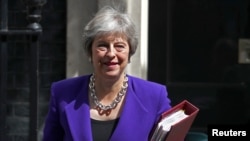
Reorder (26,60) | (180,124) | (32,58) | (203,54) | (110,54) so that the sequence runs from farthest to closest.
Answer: (203,54), (26,60), (32,58), (110,54), (180,124)

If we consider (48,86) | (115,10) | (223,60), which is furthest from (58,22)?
(115,10)

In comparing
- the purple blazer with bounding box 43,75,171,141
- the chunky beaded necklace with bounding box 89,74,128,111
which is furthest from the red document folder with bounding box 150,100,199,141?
the chunky beaded necklace with bounding box 89,74,128,111

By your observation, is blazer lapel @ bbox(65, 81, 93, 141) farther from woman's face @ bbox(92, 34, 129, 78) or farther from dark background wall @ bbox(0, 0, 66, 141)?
dark background wall @ bbox(0, 0, 66, 141)

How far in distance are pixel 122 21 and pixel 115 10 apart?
0.15m

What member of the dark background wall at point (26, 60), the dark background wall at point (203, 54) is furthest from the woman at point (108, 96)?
the dark background wall at point (203, 54)

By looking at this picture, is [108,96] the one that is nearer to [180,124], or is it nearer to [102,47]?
[102,47]

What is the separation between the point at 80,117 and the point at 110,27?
1.36ft

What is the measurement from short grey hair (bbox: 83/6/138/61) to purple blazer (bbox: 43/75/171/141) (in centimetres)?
19

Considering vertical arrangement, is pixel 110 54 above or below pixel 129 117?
above

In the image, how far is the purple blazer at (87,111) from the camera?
296cm

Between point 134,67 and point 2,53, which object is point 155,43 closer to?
point 134,67

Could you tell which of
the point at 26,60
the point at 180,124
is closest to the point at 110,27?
the point at 180,124

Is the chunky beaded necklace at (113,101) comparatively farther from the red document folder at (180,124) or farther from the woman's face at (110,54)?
the red document folder at (180,124)

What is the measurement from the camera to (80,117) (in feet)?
9.82
